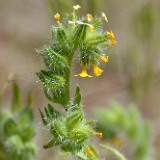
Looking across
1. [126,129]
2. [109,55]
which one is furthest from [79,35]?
[109,55]

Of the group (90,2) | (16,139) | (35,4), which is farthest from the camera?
(35,4)

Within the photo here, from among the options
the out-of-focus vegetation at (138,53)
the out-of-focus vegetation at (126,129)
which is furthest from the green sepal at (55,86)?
the out-of-focus vegetation at (138,53)

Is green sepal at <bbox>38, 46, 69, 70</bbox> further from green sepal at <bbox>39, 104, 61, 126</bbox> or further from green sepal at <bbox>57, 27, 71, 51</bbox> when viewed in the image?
green sepal at <bbox>39, 104, 61, 126</bbox>

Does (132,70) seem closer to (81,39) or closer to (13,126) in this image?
(13,126)

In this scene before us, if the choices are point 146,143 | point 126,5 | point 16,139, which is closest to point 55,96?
point 16,139

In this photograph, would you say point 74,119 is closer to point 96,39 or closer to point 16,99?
point 96,39

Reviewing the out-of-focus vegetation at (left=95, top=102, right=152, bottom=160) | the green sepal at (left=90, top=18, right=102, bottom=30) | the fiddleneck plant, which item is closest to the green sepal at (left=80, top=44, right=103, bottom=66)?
the fiddleneck plant

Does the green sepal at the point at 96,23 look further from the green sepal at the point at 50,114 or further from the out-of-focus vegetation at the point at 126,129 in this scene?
the out-of-focus vegetation at the point at 126,129
